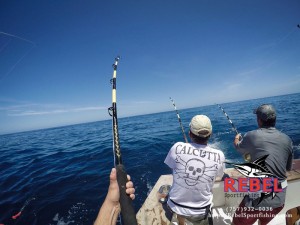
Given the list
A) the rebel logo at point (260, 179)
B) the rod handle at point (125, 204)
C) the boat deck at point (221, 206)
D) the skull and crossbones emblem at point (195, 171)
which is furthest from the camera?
the boat deck at point (221, 206)

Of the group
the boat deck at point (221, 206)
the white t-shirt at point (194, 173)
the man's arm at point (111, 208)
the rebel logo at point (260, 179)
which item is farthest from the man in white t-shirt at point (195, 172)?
the boat deck at point (221, 206)

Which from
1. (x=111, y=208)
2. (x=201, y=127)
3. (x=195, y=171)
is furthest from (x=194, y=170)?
(x=111, y=208)

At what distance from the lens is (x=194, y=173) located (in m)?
2.12

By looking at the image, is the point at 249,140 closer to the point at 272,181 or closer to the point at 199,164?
the point at 272,181

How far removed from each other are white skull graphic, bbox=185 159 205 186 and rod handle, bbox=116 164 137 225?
1.00m

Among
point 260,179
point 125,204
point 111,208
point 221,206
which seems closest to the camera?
point 125,204

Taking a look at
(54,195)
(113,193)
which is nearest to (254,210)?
(113,193)

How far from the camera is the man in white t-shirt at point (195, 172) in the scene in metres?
2.12

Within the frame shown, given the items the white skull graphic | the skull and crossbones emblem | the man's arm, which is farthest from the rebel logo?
the man's arm

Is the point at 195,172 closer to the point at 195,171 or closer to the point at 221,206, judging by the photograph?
the point at 195,171

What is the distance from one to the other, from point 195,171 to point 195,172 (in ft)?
0.04

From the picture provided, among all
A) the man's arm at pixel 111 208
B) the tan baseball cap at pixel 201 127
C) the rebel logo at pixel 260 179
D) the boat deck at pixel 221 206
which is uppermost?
the tan baseball cap at pixel 201 127

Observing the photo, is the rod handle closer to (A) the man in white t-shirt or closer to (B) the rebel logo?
(A) the man in white t-shirt

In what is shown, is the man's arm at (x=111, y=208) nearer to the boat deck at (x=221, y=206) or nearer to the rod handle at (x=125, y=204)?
the rod handle at (x=125, y=204)
